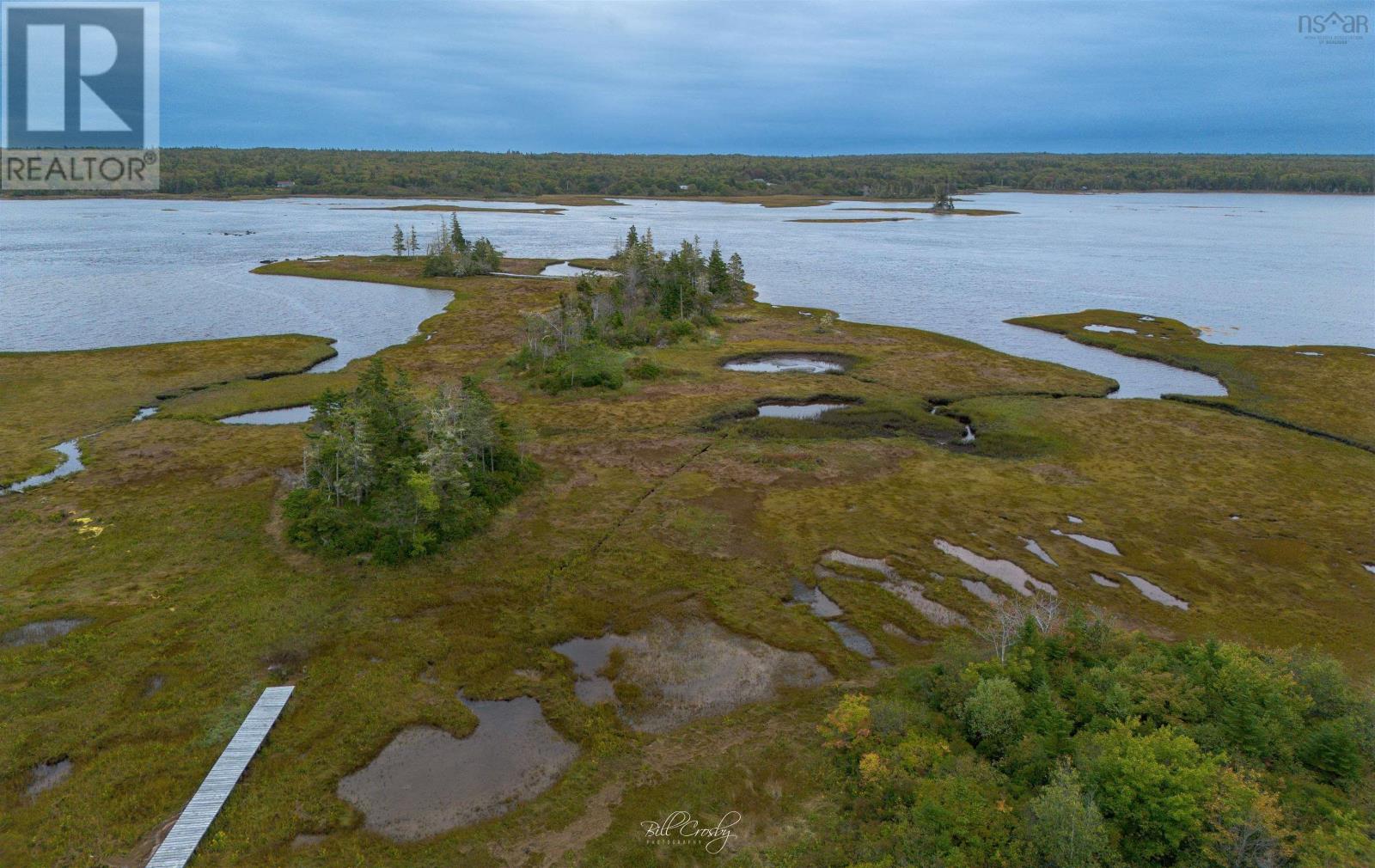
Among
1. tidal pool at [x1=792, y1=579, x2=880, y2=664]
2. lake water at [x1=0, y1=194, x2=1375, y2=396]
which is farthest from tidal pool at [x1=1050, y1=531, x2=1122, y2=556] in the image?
lake water at [x1=0, y1=194, x2=1375, y2=396]

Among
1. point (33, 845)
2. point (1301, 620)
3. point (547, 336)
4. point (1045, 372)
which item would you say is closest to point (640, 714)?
point (33, 845)

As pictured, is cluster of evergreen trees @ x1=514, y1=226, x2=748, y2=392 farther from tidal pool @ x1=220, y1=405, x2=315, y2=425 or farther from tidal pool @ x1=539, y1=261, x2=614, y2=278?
tidal pool @ x1=539, y1=261, x2=614, y2=278

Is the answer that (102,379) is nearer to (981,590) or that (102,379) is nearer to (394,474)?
(394,474)

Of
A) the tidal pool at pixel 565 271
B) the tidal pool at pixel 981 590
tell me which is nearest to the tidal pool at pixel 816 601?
the tidal pool at pixel 981 590

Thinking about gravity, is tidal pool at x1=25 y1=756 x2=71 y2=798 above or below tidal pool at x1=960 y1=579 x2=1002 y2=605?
below

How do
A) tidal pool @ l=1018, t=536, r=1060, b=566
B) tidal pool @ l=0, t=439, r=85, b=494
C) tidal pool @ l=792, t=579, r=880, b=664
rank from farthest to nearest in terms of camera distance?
tidal pool @ l=0, t=439, r=85, b=494, tidal pool @ l=1018, t=536, r=1060, b=566, tidal pool @ l=792, t=579, r=880, b=664

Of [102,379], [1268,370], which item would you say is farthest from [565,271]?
[1268,370]
